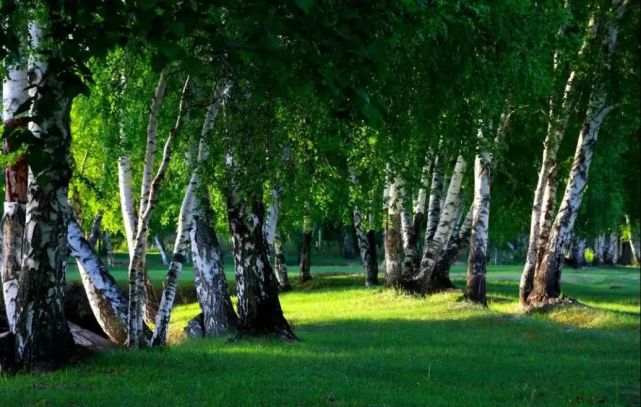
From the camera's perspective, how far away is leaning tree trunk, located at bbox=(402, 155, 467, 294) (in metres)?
29.9

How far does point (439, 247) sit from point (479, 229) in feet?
10.5

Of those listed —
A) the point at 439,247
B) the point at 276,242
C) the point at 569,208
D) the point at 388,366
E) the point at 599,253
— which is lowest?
the point at 388,366

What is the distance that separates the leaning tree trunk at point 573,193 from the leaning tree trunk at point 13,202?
55.6ft

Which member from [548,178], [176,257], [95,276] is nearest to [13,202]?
[176,257]

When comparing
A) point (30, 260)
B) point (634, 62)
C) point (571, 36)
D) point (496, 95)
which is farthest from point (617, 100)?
point (30, 260)

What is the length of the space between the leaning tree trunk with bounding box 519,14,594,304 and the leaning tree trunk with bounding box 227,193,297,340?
10099mm

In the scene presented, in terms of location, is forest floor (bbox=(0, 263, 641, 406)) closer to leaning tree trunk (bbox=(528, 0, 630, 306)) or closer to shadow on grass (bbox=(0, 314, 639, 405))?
shadow on grass (bbox=(0, 314, 639, 405))

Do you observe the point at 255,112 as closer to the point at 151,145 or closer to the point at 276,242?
the point at 151,145

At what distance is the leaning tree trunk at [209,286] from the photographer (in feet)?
72.5

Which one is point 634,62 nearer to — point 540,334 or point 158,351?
point 540,334

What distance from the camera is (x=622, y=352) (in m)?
19.3

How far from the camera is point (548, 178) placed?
27422 millimetres

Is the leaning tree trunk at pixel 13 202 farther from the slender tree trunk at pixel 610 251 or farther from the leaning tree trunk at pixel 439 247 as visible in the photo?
the slender tree trunk at pixel 610 251

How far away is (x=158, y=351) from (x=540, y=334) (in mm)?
10354
